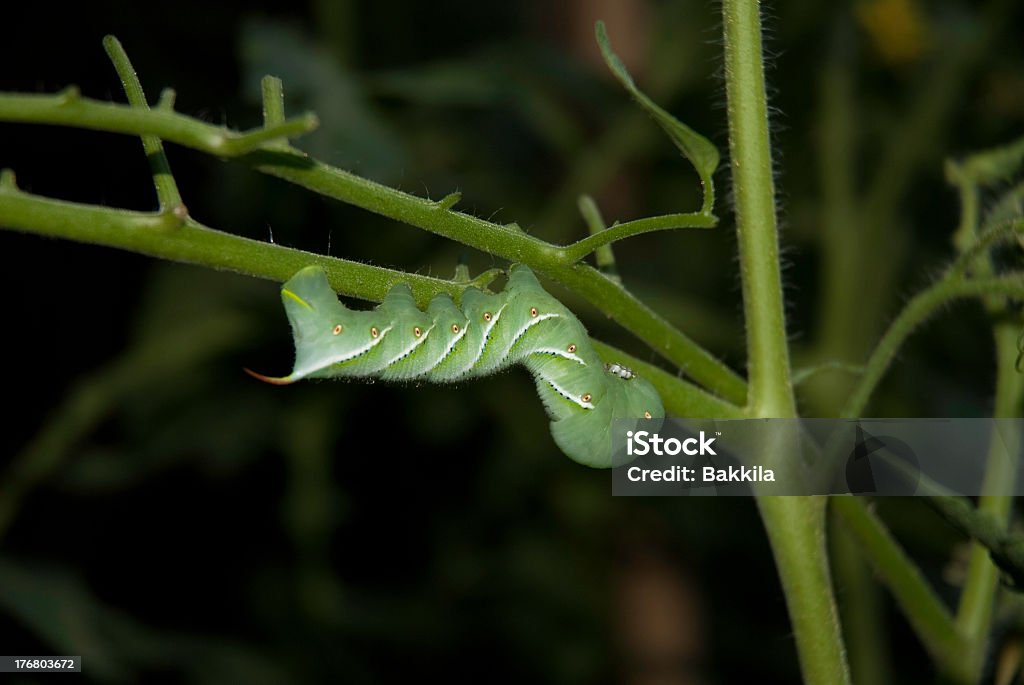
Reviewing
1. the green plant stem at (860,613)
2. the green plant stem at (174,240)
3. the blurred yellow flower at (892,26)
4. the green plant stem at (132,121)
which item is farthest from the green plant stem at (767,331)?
the blurred yellow flower at (892,26)

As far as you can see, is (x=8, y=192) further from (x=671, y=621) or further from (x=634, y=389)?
(x=671, y=621)

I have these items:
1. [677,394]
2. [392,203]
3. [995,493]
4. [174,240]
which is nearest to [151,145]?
[174,240]

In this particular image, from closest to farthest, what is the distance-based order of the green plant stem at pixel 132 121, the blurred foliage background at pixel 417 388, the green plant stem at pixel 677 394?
the green plant stem at pixel 132 121 → the green plant stem at pixel 677 394 → the blurred foliage background at pixel 417 388

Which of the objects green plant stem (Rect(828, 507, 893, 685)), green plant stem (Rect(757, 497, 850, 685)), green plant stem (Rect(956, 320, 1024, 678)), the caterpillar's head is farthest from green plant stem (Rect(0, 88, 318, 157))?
green plant stem (Rect(828, 507, 893, 685))

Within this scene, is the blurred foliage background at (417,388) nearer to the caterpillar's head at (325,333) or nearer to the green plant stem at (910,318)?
the caterpillar's head at (325,333)

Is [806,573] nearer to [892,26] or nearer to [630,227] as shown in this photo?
[630,227]

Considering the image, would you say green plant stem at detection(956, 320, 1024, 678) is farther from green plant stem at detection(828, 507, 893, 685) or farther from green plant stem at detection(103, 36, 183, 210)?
green plant stem at detection(103, 36, 183, 210)
